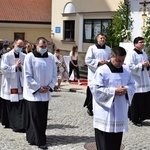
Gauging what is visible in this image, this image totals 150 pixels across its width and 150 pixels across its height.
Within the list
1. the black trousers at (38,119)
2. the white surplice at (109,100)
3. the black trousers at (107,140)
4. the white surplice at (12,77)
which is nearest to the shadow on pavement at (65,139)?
the black trousers at (38,119)

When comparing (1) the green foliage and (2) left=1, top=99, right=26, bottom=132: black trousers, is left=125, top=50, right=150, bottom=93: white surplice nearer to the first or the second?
(2) left=1, top=99, right=26, bottom=132: black trousers

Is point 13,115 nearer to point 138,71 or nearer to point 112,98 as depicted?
point 138,71

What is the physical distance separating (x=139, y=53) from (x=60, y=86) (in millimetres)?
7177

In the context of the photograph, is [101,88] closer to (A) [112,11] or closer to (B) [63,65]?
(B) [63,65]

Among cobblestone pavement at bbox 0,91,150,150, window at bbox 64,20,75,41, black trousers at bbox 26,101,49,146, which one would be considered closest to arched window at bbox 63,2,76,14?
window at bbox 64,20,75,41

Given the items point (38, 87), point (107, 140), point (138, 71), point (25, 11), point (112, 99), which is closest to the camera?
point (112, 99)

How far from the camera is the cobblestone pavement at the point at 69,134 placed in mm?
7305

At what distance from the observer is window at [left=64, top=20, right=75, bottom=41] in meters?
21.6

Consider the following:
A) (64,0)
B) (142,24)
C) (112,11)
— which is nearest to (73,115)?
(142,24)

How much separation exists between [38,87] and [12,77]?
1.53m

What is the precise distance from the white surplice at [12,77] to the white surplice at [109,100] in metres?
3.07

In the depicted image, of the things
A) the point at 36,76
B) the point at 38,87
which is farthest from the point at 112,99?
the point at 36,76

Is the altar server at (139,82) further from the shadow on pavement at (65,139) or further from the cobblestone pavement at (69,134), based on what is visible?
the shadow on pavement at (65,139)

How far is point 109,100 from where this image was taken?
218 inches
